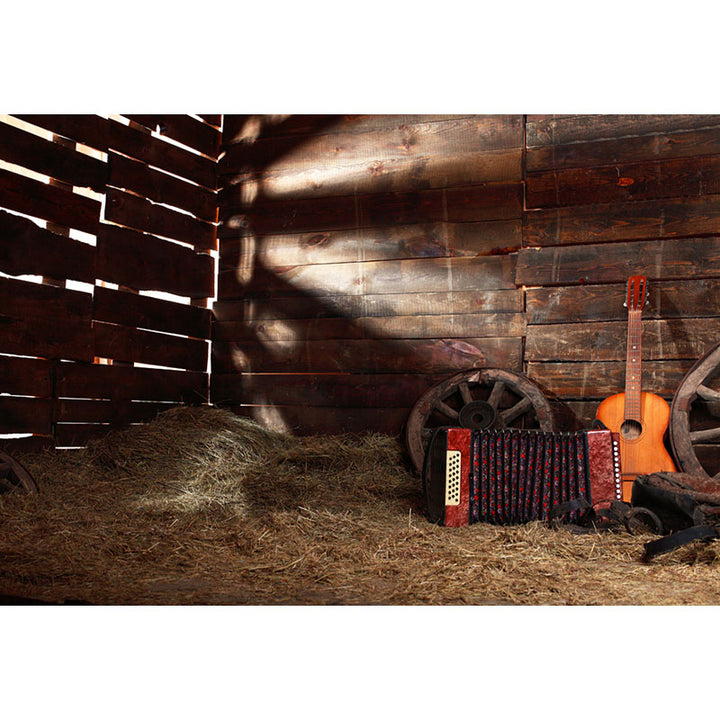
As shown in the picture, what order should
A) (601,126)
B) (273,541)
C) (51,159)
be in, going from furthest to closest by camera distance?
(601,126) → (51,159) → (273,541)

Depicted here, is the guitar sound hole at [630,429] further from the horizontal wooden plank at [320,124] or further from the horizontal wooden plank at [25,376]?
the horizontal wooden plank at [25,376]

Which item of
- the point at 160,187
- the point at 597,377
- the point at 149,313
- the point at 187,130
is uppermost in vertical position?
the point at 187,130

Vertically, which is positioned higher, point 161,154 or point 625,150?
point 161,154

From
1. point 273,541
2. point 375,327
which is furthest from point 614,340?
point 273,541

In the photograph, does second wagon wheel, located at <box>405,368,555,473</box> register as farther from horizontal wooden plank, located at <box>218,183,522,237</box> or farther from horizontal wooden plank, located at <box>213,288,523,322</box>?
horizontal wooden plank, located at <box>218,183,522,237</box>

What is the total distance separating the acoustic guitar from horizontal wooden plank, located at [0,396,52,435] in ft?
10.1

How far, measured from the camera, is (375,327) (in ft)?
16.1

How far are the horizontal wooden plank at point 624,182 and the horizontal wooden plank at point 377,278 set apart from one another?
47 cm

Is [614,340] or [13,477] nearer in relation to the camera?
[13,477]

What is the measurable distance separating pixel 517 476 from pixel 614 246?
1793 mm

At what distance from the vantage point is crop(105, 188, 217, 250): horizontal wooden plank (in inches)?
182

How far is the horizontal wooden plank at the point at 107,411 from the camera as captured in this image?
429 cm

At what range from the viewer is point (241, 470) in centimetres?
418

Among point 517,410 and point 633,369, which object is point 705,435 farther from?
point 517,410
